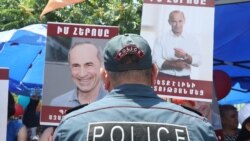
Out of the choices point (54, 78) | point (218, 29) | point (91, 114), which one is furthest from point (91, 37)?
point (218, 29)

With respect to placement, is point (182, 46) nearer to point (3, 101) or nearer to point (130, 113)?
point (3, 101)

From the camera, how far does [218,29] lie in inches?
259

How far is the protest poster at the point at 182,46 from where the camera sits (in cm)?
396

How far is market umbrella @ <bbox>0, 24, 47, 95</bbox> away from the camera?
7.82m

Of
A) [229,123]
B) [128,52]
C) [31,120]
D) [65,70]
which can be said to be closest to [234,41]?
[229,123]

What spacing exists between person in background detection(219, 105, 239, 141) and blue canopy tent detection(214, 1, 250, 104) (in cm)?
98

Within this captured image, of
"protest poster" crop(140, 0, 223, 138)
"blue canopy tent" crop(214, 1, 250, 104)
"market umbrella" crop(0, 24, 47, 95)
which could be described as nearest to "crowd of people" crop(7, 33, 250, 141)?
"protest poster" crop(140, 0, 223, 138)

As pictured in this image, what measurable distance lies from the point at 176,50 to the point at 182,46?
48 mm

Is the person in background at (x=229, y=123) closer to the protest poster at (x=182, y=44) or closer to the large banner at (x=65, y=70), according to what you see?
the protest poster at (x=182, y=44)

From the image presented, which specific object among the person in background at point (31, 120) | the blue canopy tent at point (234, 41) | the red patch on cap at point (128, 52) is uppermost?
the blue canopy tent at point (234, 41)

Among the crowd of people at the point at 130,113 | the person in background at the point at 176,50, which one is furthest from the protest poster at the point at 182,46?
the crowd of people at the point at 130,113

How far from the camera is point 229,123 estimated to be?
5.80m

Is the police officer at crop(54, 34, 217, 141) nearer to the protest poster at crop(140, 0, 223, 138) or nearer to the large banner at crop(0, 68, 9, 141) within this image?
the protest poster at crop(140, 0, 223, 138)

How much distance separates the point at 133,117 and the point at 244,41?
16.5 ft
